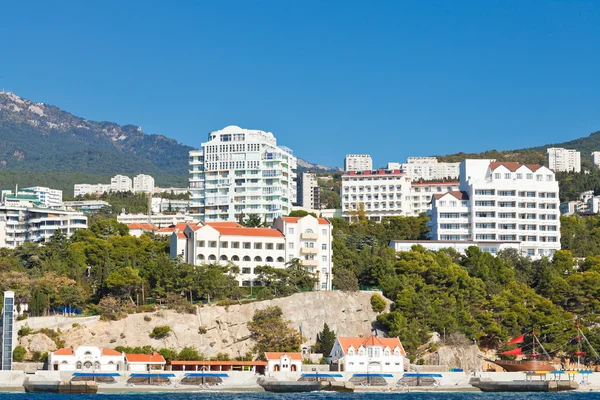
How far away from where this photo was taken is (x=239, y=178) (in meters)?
130

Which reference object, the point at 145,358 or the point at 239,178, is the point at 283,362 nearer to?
the point at 145,358

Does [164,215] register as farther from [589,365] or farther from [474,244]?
[589,365]

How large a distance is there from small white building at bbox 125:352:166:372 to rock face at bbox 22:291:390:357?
10.5 ft

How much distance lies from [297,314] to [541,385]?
2237cm

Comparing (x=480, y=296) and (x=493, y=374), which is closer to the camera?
(x=493, y=374)

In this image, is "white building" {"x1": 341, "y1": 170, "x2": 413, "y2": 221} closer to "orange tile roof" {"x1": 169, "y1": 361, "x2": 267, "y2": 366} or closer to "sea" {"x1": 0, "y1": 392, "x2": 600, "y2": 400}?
"orange tile roof" {"x1": 169, "y1": 361, "x2": 267, "y2": 366}

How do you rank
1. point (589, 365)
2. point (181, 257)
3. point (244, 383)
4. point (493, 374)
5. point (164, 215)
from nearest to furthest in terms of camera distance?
point (244, 383) → point (493, 374) → point (589, 365) → point (181, 257) → point (164, 215)

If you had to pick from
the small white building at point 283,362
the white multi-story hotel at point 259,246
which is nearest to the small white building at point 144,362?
the small white building at point 283,362

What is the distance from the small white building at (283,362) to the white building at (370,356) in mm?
3768

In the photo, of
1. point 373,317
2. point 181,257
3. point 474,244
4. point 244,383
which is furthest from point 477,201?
point 244,383

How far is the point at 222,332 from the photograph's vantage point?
274 ft

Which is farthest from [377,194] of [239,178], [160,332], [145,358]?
[145,358]

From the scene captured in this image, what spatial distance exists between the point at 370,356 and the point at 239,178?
55.7 metres

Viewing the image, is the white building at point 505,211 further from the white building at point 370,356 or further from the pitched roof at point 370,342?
the white building at point 370,356
